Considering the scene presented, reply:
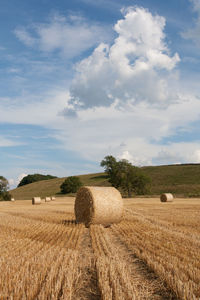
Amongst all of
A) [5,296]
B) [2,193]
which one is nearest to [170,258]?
[5,296]

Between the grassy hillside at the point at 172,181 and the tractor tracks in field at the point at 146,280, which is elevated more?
the grassy hillside at the point at 172,181

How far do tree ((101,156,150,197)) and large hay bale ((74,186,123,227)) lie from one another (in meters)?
44.8

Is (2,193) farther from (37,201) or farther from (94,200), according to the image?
(94,200)

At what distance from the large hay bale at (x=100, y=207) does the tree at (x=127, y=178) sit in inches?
1764

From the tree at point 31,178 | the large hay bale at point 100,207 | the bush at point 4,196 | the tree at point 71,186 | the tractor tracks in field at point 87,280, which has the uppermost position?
the tree at point 31,178

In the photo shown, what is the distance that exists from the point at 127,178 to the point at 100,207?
48.0 m

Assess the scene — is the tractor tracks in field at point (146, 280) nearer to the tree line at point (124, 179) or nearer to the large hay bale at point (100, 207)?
the large hay bale at point (100, 207)

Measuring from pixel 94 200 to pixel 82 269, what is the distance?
24.5ft

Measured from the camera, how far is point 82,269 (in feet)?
16.8

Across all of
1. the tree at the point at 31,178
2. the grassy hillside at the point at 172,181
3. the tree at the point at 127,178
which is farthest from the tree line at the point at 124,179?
the tree at the point at 31,178

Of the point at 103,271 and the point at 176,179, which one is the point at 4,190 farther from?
the point at 103,271

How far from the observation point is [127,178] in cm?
6000

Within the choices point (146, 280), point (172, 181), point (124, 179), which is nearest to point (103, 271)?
point (146, 280)

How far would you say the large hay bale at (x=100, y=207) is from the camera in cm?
1231
